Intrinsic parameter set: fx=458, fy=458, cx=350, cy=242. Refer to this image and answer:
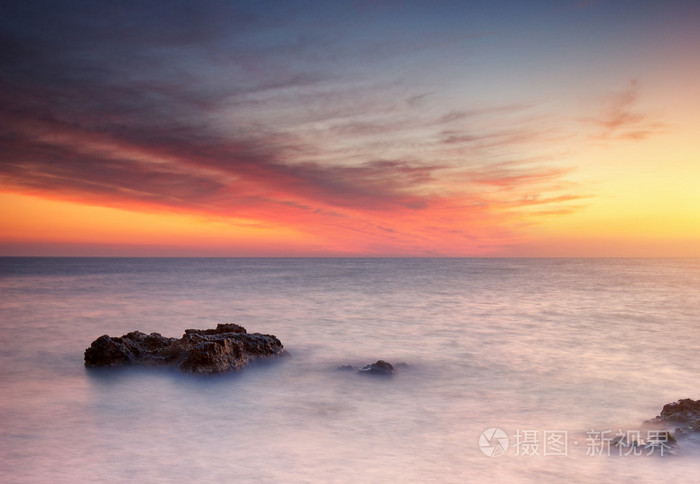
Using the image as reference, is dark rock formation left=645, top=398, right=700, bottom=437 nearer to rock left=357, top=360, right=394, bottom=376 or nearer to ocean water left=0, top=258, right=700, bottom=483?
ocean water left=0, top=258, right=700, bottom=483

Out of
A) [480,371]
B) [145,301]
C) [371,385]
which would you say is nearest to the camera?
[371,385]

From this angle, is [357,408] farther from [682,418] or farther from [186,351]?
[682,418]

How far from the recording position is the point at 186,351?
11.2 m

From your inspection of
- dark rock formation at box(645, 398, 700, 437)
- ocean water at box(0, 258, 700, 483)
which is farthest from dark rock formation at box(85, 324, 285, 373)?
dark rock formation at box(645, 398, 700, 437)

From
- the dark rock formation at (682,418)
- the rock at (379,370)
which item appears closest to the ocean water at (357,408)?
the rock at (379,370)

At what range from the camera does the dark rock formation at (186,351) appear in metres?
10.5

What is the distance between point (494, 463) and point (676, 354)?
11.0 meters

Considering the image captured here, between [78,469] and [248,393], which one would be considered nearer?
[78,469]

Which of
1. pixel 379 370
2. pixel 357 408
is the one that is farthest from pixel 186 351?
pixel 357 408

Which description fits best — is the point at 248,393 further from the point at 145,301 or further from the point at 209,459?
the point at 145,301

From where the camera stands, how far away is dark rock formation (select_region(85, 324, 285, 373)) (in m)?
10.5

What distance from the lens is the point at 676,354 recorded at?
14.0m

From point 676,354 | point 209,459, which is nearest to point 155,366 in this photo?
point 209,459

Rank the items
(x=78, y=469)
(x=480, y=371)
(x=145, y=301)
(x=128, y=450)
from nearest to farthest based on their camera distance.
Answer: (x=78, y=469), (x=128, y=450), (x=480, y=371), (x=145, y=301)
